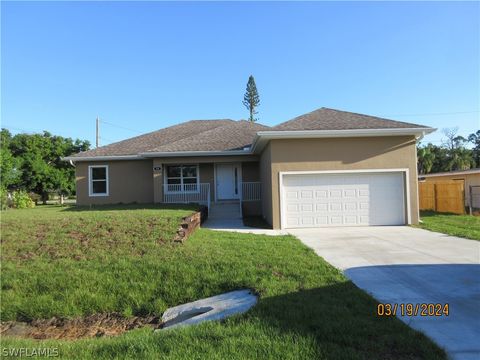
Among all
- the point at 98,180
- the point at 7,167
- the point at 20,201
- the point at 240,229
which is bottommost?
the point at 240,229

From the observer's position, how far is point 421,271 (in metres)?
6.44

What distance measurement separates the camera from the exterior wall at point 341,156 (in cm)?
Answer: 1305

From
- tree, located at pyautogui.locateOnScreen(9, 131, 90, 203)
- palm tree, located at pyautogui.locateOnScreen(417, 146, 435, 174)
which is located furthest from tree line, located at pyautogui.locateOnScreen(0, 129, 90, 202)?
palm tree, located at pyautogui.locateOnScreen(417, 146, 435, 174)

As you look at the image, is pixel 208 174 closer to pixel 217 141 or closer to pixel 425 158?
pixel 217 141

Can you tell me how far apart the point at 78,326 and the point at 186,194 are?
13.2 metres

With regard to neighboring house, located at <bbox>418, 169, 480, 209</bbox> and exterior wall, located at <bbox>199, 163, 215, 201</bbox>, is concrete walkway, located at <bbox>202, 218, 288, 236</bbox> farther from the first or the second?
neighboring house, located at <bbox>418, 169, 480, 209</bbox>

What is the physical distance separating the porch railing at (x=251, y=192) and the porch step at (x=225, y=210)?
0.59m

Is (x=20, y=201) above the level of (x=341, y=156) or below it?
below

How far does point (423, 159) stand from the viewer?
4225 cm

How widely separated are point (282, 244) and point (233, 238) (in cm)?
156

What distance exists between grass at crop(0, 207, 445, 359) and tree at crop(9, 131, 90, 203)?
2631 centimetres

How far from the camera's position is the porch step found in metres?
16.9
